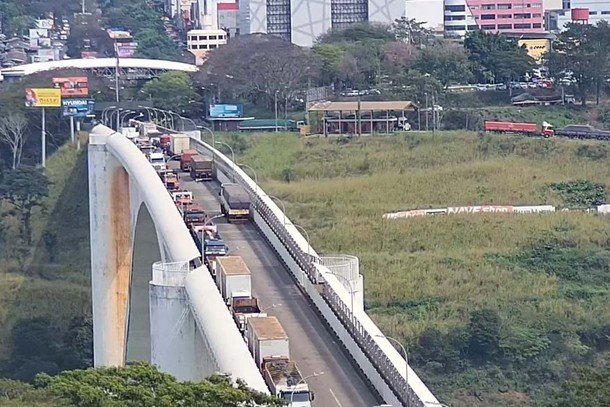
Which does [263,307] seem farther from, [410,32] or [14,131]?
[410,32]

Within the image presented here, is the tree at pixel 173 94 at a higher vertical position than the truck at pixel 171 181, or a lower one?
higher

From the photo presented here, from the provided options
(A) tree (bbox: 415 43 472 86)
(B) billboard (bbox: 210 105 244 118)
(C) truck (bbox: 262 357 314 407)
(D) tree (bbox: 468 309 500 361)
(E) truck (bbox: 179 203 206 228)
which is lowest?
(D) tree (bbox: 468 309 500 361)

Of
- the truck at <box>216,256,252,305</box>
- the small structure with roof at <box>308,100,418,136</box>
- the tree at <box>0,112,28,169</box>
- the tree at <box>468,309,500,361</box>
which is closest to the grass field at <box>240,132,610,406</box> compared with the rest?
the tree at <box>468,309,500,361</box>

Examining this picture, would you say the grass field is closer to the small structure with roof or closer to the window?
the small structure with roof

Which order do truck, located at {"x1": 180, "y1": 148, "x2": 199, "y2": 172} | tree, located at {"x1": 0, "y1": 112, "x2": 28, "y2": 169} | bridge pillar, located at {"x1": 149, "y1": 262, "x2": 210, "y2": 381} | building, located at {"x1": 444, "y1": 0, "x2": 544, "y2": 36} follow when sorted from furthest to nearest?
building, located at {"x1": 444, "y1": 0, "x2": 544, "y2": 36} < tree, located at {"x1": 0, "y1": 112, "x2": 28, "y2": 169} < truck, located at {"x1": 180, "y1": 148, "x2": 199, "y2": 172} < bridge pillar, located at {"x1": 149, "y1": 262, "x2": 210, "y2": 381}

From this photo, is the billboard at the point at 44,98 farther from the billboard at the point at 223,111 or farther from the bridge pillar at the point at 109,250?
the bridge pillar at the point at 109,250

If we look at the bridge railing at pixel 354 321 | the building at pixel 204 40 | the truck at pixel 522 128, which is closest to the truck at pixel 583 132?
the truck at pixel 522 128
